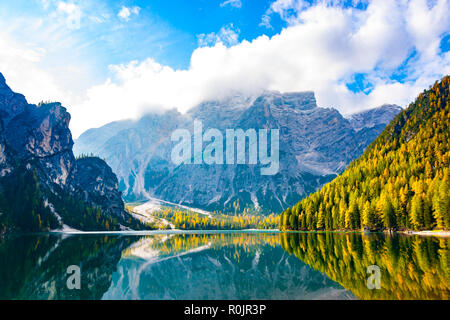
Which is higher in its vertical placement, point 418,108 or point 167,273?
point 418,108

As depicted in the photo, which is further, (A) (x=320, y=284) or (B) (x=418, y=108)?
(B) (x=418, y=108)

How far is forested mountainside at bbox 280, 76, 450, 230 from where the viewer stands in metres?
88.8

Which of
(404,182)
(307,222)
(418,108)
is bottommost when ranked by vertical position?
(307,222)

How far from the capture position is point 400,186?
111m

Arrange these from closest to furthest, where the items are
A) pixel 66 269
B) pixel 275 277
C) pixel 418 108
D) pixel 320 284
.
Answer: pixel 320 284 → pixel 275 277 → pixel 66 269 → pixel 418 108

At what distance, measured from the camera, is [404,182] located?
4409 inches

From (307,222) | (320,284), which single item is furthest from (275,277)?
(307,222)

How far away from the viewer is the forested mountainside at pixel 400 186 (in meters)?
88.8
